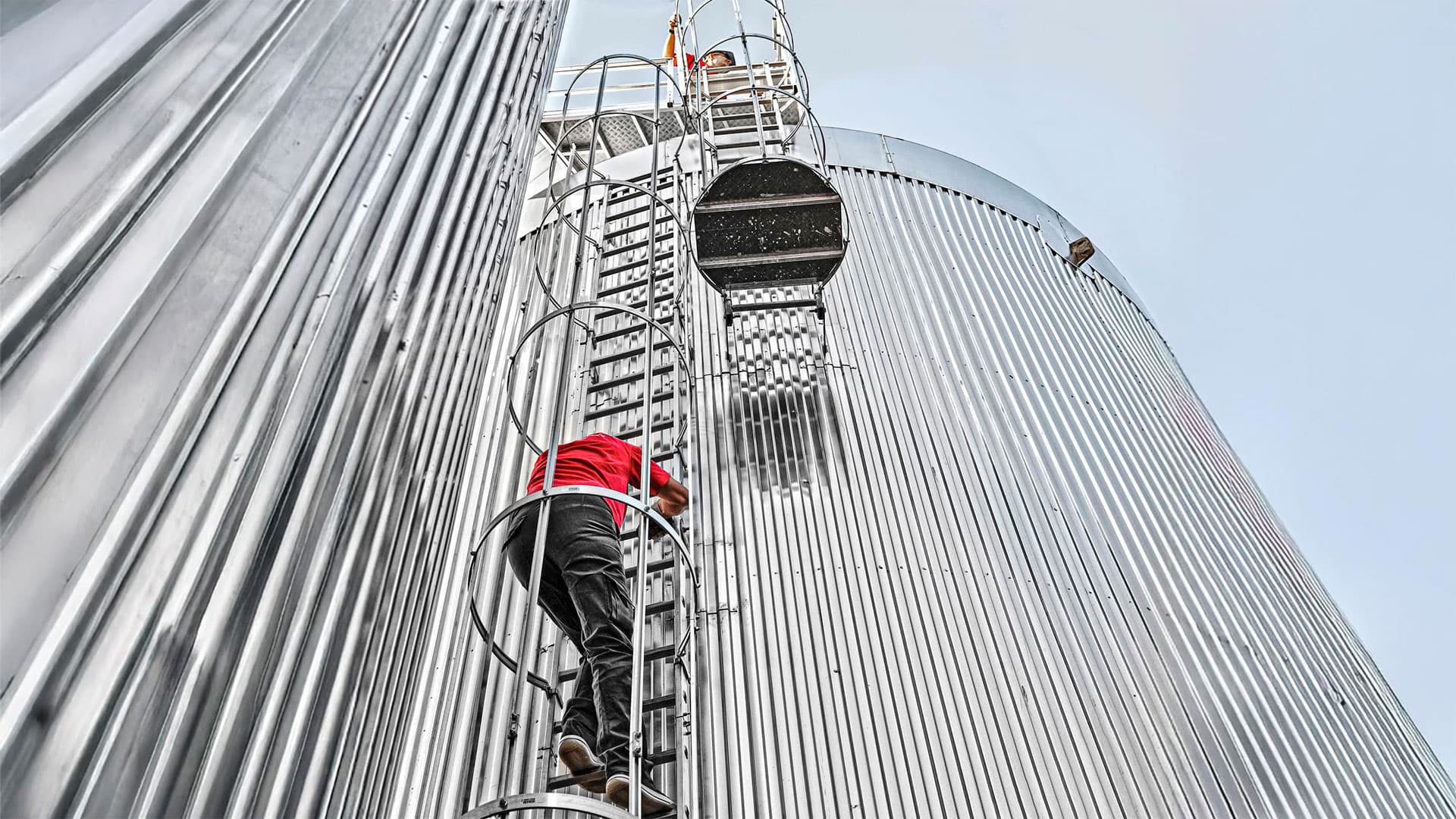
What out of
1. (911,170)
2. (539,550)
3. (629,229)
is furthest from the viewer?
(911,170)

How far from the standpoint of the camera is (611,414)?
6.36 meters

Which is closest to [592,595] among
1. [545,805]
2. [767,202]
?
[545,805]

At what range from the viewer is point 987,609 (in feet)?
19.1

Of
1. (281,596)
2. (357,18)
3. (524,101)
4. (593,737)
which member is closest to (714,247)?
(524,101)

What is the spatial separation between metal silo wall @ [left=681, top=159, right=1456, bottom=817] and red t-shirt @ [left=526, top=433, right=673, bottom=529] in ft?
3.95

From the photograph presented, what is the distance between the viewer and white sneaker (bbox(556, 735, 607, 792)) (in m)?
4.05

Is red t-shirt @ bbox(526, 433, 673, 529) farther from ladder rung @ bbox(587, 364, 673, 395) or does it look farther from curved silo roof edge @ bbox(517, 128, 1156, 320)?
curved silo roof edge @ bbox(517, 128, 1156, 320)

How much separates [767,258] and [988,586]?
2.56 m

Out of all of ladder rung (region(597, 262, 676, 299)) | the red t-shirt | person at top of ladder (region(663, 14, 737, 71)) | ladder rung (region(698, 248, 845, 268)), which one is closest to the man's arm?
the red t-shirt

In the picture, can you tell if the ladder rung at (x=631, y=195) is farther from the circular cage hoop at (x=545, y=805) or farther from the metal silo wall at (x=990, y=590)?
the circular cage hoop at (x=545, y=805)

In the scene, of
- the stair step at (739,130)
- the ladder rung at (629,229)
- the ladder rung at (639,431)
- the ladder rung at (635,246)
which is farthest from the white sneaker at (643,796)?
the stair step at (739,130)

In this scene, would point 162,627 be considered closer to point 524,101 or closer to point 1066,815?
point 524,101

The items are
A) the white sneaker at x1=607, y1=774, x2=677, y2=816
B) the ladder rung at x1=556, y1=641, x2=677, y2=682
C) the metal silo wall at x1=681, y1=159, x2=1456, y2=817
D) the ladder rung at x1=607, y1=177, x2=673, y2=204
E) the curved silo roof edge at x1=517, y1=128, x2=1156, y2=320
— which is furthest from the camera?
the curved silo roof edge at x1=517, y1=128, x2=1156, y2=320

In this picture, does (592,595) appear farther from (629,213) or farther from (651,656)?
(629,213)
